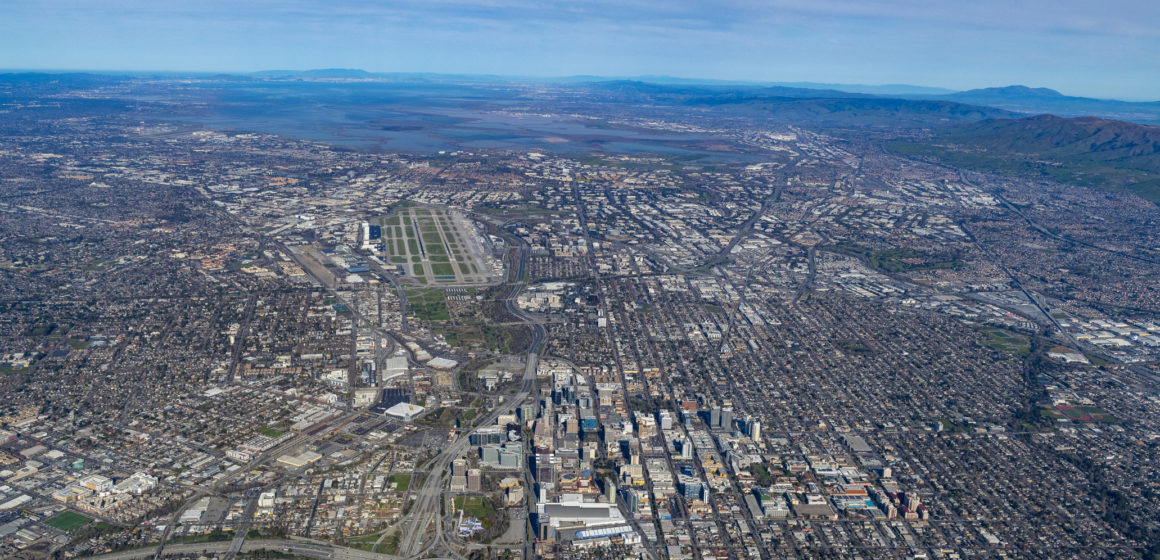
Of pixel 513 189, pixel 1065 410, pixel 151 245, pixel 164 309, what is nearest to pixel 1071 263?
pixel 1065 410

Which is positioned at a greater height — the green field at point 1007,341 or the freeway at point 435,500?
the green field at point 1007,341

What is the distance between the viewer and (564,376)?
3878 cm

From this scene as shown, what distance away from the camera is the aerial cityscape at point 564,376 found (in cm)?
2714

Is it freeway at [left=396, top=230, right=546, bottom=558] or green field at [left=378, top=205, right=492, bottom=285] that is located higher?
green field at [left=378, top=205, right=492, bottom=285]

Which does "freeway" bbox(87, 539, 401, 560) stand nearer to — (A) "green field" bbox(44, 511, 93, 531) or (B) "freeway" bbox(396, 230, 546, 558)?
(B) "freeway" bbox(396, 230, 546, 558)

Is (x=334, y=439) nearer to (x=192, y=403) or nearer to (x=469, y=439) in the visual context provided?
(x=469, y=439)

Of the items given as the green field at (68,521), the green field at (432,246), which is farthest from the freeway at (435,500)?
the green field at (432,246)

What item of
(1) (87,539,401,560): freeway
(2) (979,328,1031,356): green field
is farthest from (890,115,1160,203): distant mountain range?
(1) (87,539,401,560): freeway

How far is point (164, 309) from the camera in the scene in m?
46.6

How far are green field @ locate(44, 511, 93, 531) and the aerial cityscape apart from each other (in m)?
0.07

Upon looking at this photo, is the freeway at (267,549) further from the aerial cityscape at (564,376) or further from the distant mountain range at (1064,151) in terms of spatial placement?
the distant mountain range at (1064,151)

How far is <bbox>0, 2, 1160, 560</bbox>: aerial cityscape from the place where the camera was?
27141mm

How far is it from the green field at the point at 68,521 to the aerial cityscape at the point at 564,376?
0.23 feet

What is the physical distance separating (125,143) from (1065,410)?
422 ft
